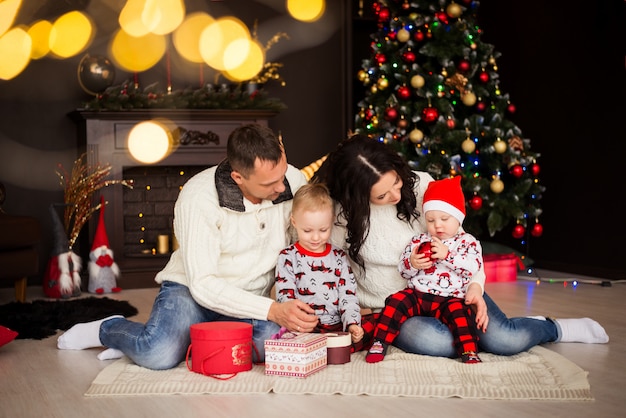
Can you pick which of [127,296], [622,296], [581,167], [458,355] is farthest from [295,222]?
[581,167]

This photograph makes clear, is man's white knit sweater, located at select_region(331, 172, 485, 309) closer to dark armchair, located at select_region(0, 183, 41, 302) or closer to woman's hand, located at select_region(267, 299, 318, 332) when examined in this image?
woman's hand, located at select_region(267, 299, 318, 332)

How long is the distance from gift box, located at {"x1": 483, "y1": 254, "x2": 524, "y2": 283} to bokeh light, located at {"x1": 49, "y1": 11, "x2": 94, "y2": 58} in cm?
309

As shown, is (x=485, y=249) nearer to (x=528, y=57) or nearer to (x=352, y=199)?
(x=528, y=57)

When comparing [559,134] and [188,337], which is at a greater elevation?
[559,134]

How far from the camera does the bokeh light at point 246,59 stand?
589cm

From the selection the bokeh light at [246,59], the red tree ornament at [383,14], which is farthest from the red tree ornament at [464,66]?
the bokeh light at [246,59]

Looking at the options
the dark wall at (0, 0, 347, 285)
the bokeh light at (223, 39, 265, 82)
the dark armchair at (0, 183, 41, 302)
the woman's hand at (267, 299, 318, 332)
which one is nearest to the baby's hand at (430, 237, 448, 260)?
the woman's hand at (267, 299, 318, 332)

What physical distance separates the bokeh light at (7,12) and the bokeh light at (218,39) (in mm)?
1272

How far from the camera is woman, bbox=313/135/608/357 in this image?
2.91 metres

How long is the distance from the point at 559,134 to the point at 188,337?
151 inches

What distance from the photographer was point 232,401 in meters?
2.41

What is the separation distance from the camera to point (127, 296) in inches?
186

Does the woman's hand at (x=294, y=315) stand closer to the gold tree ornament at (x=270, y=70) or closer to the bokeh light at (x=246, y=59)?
the gold tree ornament at (x=270, y=70)

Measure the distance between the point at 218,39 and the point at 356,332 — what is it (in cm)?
353
